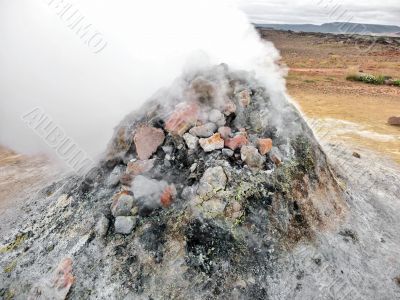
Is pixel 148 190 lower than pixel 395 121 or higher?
higher

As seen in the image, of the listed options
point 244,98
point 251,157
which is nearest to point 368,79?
point 244,98

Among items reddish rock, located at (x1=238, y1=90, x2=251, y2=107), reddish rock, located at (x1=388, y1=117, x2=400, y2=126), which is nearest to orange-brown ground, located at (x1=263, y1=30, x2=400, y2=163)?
reddish rock, located at (x1=388, y1=117, x2=400, y2=126)

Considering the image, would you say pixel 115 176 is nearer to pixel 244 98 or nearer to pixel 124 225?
pixel 124 225

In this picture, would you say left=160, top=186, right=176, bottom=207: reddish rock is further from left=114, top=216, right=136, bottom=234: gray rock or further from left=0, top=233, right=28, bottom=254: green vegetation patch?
left=0, top=233, right=28, bottom=254: green vegetation patch

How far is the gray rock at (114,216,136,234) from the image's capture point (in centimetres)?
411

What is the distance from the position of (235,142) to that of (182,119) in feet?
2.33

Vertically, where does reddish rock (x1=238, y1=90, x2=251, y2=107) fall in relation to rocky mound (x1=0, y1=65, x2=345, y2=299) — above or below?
above

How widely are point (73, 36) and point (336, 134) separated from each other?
6.97 meters

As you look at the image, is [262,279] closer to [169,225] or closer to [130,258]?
[169,225]

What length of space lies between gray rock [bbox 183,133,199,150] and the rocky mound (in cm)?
1

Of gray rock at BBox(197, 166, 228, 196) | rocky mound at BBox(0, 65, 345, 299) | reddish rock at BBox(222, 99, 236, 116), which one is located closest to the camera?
rocky mound at BBox(0, 65, 345, 299)

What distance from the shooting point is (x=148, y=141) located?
4.82 meters

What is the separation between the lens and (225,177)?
429 centimetres

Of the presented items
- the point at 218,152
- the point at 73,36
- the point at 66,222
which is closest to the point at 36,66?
the point at 73,36
